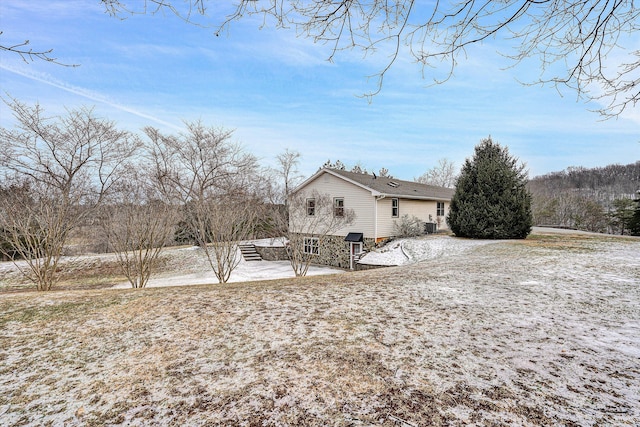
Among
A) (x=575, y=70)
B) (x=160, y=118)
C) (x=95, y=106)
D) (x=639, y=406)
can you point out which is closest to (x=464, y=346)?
(x=639, y=406)

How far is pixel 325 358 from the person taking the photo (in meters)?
2.77

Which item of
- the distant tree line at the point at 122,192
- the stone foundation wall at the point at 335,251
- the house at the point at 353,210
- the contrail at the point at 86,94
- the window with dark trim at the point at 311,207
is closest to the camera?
the contrail at the point at 86,94

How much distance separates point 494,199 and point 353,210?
7143mm

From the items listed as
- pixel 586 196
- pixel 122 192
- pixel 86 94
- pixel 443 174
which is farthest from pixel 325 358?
pixel 586 196

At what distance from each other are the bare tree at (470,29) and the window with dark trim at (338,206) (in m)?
13.9

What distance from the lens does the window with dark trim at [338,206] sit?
16.8m

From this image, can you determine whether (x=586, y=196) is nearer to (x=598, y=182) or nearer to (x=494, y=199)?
(x=598, y=182)

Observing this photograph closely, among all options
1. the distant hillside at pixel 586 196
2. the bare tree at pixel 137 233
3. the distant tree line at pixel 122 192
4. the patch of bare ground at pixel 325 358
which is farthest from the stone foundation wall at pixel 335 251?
the distant hillside at pixel 586 196

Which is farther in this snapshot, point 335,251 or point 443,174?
point 443,174

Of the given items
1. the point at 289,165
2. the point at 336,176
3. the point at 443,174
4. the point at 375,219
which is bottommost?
the point at 375,219

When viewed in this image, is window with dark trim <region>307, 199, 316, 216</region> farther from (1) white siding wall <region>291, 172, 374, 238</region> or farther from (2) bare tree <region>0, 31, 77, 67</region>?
(2) bare tree <region>0, 31, 77, 67</region>

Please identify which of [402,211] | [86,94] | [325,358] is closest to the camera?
[325,358]

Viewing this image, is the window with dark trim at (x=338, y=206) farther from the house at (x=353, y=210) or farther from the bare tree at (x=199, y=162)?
the bare tree at (x=199, y=162)

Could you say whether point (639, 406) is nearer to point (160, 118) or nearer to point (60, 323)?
point (60, 323)
